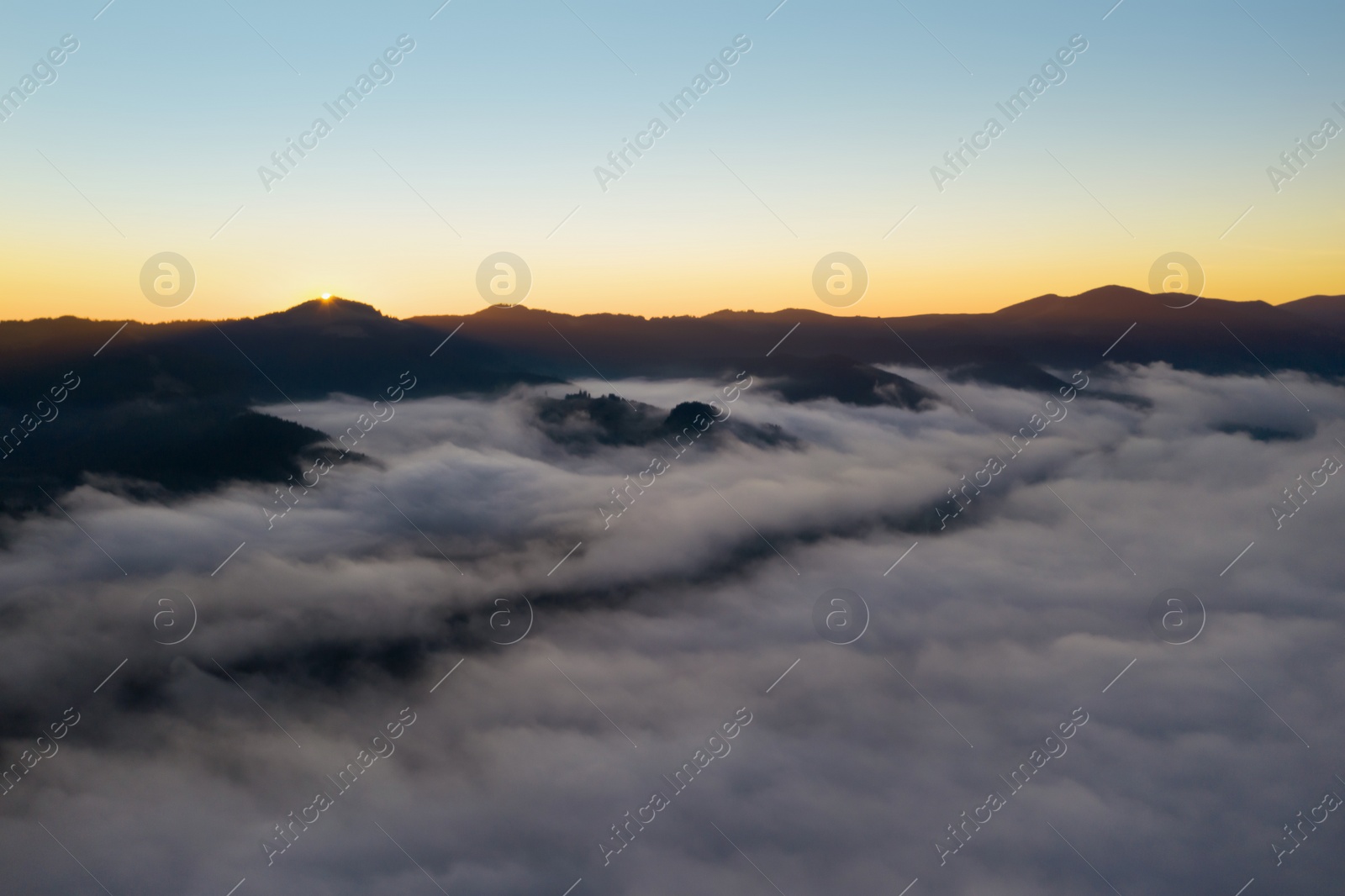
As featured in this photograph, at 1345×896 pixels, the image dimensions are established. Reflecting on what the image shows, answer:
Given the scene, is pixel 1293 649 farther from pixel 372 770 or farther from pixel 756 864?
pixel 372 770

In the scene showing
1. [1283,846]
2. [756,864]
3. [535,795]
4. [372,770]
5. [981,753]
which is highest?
[372,770]

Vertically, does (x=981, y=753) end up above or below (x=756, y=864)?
below

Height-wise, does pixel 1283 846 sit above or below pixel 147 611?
below

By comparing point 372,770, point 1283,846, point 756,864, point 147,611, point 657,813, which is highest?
point 147,611

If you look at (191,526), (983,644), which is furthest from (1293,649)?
(191,526)

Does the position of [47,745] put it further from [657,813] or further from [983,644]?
[983,644]

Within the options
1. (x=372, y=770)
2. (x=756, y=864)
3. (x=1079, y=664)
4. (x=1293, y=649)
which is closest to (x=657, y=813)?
(x=756, y=864)

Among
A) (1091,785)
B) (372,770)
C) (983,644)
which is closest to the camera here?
(1091,785)

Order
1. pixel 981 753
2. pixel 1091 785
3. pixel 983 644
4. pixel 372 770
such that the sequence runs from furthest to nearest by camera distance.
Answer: pixel 983 644, pixel 372 770, pixel 981 753, pixel 1091 785

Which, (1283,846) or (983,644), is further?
(983,644)
